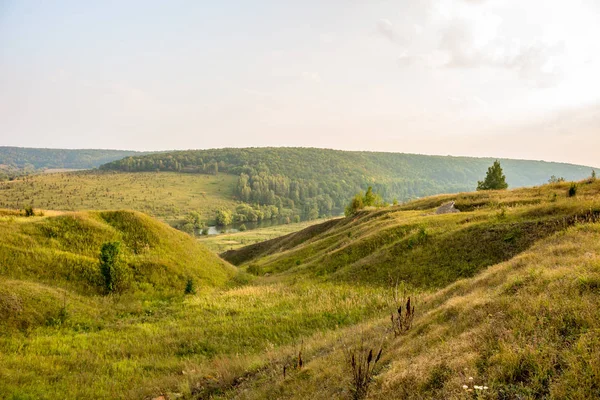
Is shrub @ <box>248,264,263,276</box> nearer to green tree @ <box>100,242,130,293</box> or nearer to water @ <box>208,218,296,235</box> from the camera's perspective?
green tree @ <box>100,242,130,293</box>

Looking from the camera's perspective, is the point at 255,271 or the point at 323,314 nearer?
the point at 323,314

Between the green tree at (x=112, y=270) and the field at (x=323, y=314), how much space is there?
70 centimetres

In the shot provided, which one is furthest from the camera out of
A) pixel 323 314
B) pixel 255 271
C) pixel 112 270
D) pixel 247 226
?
pixel 247 226

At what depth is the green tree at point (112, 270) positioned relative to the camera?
1941cm

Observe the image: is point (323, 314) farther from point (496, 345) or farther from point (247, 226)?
point (247, 226)

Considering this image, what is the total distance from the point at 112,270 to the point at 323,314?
14094 mm

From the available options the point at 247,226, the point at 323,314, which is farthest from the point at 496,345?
the point at 247,226

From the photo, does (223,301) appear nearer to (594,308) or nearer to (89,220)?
(89,220)

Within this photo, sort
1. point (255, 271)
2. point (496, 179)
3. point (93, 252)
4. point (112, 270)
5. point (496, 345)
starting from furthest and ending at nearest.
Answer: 1. point (496, 179)
2. point (255, 271)
3. point (93, 252)
4. point (112, 270)
5. point (496, 345)

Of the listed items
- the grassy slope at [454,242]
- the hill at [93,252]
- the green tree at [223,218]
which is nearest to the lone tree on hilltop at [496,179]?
the grassy slope at [454,242]

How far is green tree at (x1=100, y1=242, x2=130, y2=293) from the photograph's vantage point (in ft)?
63.7

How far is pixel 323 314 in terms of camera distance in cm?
1499

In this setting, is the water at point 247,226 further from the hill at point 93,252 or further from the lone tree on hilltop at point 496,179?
the hill at point 93,252

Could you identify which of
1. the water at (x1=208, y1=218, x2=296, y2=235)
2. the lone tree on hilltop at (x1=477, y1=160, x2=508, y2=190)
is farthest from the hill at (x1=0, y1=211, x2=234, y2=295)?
the water at (x1=208, y1=218, x2=296, y2=235)
